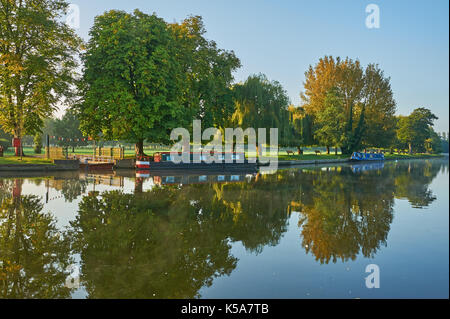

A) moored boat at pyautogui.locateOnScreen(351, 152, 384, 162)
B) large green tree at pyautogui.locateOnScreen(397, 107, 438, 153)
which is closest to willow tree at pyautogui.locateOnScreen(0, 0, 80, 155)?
moored boat at pyautogui.locateOnScreen(351, 152, 384, 162)

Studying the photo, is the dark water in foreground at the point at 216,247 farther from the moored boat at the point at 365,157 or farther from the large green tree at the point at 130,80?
the moored boat at the point at 365,157

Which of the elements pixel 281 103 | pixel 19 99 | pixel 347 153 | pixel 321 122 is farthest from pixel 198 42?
pixel 347 153

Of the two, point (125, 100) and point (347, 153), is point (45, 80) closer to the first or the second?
point (125, 100)

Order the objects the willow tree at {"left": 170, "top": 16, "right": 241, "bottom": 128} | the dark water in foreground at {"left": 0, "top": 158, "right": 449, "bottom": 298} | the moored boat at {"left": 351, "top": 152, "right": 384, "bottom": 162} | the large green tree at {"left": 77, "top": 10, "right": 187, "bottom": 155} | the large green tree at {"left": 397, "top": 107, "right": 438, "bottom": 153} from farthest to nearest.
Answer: the large green tree at {"left": 397, "top": 107, "right": 438, "bottom": 153} → the moored boat at {"left": 351, "top": 152, "right": 384, "bottom": 162} → the willow tree at {"left": 170, "top": 16, "right": 241, "bottom": 128} → the large green tree at {"left": 77, "top": 10, "right": 187, "bottom": 155} → the dark water in foreground at {"left": 0, "top": 158, "right": 449, "bottom": 298}

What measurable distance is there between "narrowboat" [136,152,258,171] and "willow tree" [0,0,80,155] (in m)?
10.7

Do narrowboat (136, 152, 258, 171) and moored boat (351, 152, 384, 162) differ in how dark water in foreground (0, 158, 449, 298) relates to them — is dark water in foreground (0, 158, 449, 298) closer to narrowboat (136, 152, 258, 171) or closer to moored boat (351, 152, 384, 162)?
narrowboat (136, 152, 258, 171)

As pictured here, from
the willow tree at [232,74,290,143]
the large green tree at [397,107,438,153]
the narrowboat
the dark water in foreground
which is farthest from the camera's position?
the large green tree at [397,107,438,153]

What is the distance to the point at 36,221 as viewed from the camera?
9.52 m

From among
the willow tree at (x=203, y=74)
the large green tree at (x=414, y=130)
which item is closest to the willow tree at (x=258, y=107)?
the willow tree at (x=203, y=74)

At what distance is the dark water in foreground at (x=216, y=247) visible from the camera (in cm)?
541

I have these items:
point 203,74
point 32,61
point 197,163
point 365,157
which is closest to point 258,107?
point 203,74

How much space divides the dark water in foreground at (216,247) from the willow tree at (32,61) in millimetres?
19033

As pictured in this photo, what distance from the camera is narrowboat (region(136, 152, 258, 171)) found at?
94.2 feet

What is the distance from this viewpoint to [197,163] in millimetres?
29672
